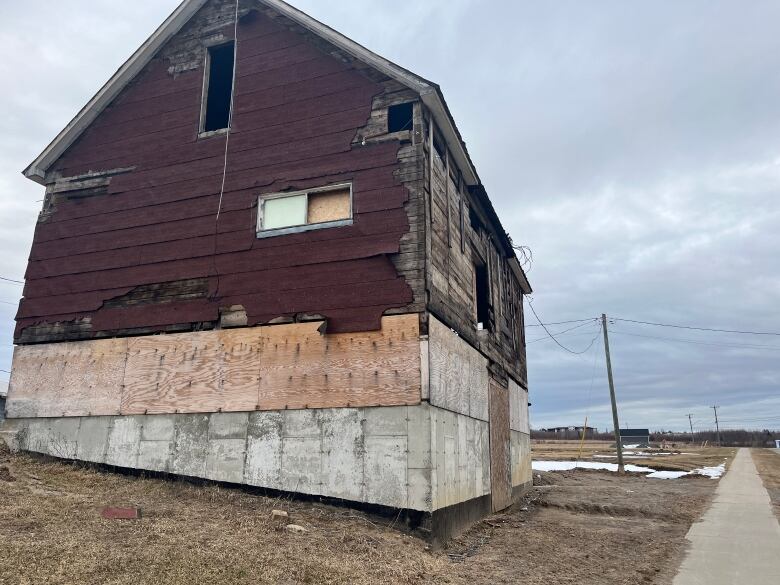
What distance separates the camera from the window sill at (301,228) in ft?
35.8

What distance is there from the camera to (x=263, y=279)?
11.1 metres

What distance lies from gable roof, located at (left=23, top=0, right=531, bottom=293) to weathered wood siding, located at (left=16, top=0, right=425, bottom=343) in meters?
0.18

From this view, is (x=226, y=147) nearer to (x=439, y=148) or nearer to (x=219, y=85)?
(x=219, y=85)

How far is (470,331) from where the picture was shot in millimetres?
13117

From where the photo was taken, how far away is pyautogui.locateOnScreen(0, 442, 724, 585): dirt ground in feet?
20.9

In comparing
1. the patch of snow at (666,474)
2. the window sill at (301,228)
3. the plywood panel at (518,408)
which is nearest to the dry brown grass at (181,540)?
the window sill at (301,228)

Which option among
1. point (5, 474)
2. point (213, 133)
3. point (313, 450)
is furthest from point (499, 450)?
point (5, 474)

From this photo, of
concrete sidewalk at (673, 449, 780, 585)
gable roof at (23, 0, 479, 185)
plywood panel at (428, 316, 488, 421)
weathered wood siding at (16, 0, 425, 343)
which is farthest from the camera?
gable roof at (23, 0, 479, 185)

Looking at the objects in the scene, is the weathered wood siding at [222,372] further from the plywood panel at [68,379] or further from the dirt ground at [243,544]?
the dirt ground at [243,544]

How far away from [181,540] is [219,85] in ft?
34.5

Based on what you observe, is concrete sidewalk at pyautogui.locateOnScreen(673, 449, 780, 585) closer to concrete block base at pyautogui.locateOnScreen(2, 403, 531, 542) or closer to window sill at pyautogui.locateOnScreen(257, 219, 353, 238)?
concrete block base at pyautogui.locateOnScreen(2, 403, 531, 542)

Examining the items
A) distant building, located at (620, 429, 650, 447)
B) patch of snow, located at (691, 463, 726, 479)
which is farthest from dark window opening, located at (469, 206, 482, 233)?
distant building, located at (620, 429, 650, 447)

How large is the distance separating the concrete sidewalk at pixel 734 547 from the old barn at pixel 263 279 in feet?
12.9

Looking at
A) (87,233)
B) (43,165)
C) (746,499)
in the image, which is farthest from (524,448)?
(43,165)
